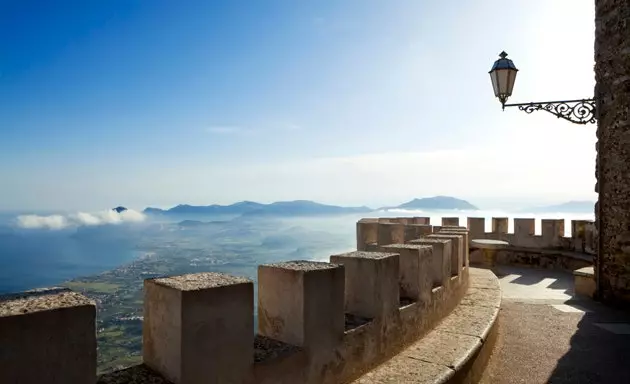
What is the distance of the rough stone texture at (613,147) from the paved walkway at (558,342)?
593 mm

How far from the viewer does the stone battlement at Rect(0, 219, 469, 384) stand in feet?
4.19

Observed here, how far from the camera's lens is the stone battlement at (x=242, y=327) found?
1276mm

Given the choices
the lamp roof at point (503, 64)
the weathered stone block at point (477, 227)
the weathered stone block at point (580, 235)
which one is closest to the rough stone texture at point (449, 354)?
the lamp roof at point (503, 64)

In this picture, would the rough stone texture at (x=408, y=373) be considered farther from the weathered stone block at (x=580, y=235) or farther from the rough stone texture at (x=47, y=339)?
the weathered stone block at (x=580, y=235)

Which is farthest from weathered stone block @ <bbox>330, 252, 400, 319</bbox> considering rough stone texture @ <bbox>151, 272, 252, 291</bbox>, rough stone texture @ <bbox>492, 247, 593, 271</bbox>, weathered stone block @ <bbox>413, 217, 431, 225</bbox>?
rough stone texture @ <bbox>492, 247, 593, 271</bbox>

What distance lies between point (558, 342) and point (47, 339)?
5.24 m

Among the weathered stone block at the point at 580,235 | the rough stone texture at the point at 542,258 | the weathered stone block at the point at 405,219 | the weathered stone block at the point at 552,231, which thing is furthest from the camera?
the weathered stone block at the point at 552,231

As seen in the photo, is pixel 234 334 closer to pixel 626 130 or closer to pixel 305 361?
pixel 305 361

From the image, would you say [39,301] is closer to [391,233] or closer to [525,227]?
[391,233]

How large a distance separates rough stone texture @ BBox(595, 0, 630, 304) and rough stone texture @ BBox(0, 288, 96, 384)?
7.14m

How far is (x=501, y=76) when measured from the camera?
7.06m

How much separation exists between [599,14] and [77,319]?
26.9 feet

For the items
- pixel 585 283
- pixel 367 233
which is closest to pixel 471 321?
pixel 367 233

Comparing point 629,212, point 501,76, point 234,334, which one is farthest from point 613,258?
point 234,334
